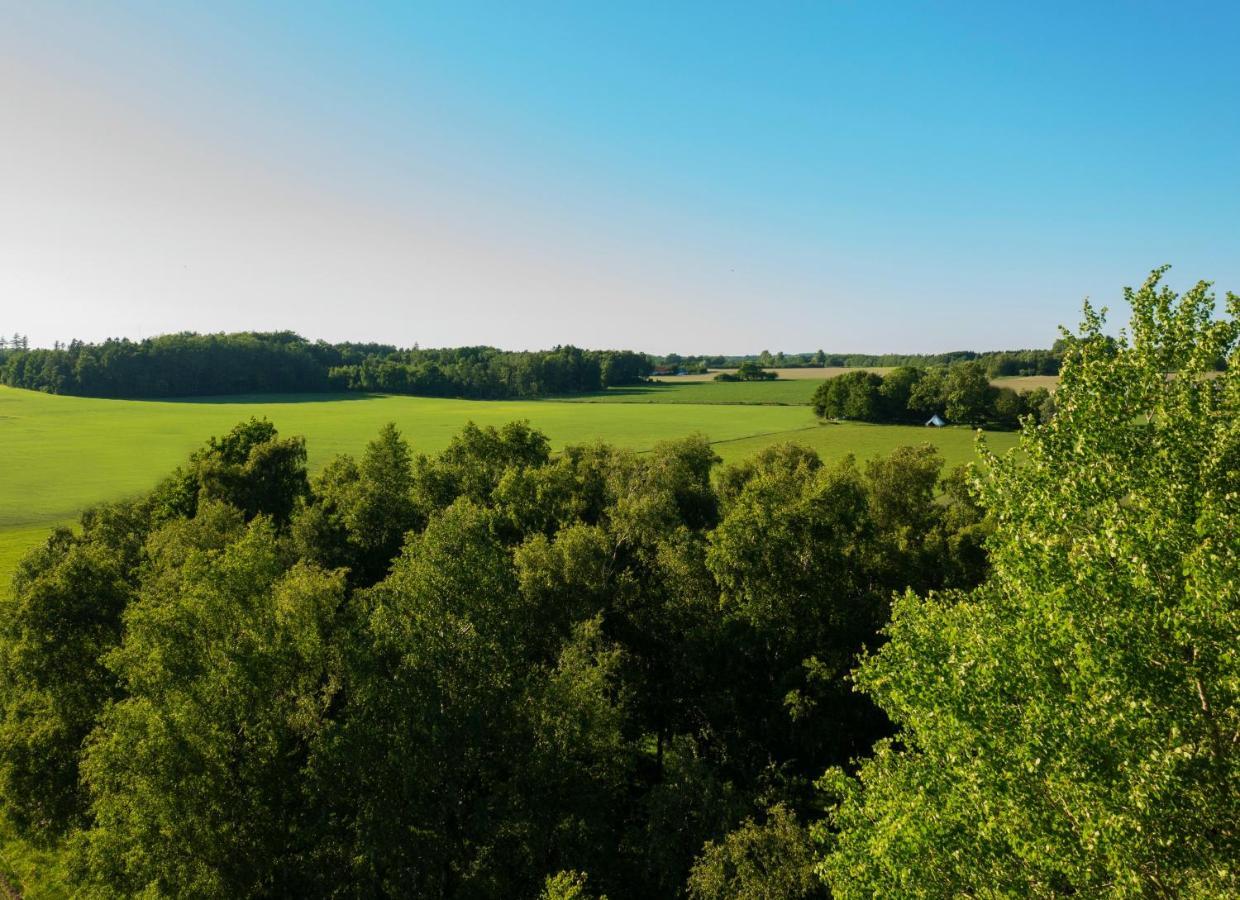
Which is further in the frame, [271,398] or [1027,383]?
[271,398]

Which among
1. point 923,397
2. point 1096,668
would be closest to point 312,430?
point 923,397

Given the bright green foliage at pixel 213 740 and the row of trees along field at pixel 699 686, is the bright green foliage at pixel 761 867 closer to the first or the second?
the row of trees along field at pixel 699 686

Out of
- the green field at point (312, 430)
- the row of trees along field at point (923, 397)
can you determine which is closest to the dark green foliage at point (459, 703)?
the green field at point (312, 430)

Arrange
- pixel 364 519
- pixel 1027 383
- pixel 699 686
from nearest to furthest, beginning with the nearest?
pixel 699 686 < pixel 364 519 < pixel 1027 383

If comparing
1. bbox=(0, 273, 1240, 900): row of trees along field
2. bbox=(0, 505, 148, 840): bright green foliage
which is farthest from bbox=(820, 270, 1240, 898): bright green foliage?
bbox=(0, 505, 148, 840): bright green foliage

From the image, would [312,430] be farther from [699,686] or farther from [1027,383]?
[1027,383]

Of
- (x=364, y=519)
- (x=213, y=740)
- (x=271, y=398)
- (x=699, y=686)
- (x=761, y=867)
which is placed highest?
(x=271, y=398)

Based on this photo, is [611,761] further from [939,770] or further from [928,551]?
[928,551]
